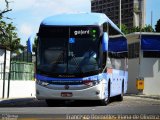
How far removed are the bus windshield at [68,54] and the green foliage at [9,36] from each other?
72.1 feet

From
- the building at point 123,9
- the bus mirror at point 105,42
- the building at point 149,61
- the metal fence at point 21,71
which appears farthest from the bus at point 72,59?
the building at point 123,9

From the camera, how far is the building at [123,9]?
81938mm

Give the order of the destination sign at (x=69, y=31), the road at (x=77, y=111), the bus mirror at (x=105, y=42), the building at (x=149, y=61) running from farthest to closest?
1. the building at (x=149, y=61)
2. the destination sign at (x=69, y=31)
3. the bus mirror at (x=105, y=42)
4. the road at (x=77, y=111)

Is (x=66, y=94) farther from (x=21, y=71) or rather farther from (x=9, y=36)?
(x=9, y=36)

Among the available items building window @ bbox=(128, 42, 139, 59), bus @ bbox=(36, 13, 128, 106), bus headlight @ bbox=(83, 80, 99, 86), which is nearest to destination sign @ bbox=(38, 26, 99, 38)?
bus @ bbox=(36, 13, 128, 106)

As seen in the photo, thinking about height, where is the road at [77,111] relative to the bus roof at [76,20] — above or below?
below

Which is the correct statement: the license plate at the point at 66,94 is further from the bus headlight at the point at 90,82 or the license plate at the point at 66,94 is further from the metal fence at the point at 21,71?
the metal fence at the point at 21,71

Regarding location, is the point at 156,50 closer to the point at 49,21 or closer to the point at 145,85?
the point at 145,85

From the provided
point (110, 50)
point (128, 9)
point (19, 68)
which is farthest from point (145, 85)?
point (128, 9)

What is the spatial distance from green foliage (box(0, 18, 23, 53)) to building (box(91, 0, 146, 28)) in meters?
30.4

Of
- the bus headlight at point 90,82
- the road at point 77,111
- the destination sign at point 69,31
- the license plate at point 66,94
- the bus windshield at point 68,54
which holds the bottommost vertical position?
the road at point 77,111

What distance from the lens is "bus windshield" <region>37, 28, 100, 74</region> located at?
75.8ft

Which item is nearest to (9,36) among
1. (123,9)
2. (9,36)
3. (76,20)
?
(9,36)

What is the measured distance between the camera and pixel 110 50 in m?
25.2
